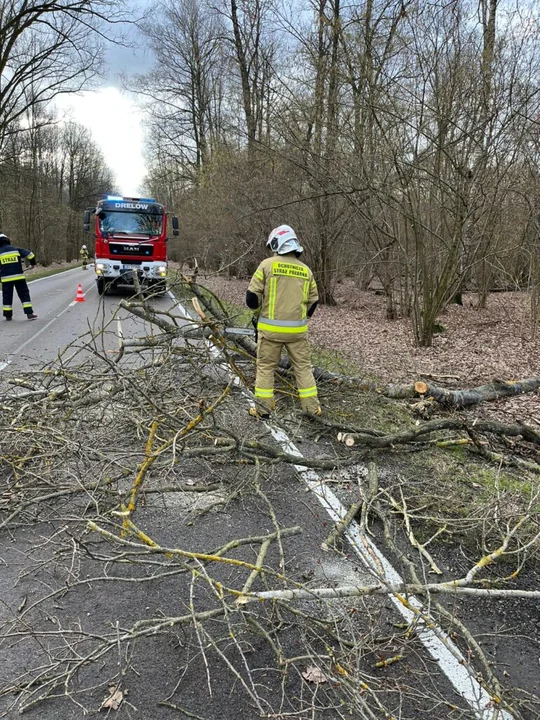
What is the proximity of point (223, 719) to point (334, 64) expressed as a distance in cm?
1100

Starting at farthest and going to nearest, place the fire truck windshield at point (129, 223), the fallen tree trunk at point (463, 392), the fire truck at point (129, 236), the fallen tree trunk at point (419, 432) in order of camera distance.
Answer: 1. the fire truck windshield at point (129, 223)
2. the fire truck at point (129, 236)
3. the fallen tree trunk at point (463, 392)
4. the fallen tree trunk at point (419, 432)

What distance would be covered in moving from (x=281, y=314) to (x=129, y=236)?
477 inches

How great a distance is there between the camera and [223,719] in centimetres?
188

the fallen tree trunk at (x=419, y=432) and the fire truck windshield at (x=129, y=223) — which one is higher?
the fire truck windshield at (x=129, y=223)

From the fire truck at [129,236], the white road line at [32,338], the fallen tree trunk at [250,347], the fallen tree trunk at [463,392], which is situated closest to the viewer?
the fallen tree trunk at [463,392]

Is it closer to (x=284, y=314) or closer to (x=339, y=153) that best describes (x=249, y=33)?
(x=339, y=153)

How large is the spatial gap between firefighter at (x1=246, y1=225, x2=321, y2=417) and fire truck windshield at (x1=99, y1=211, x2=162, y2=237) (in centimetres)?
1192

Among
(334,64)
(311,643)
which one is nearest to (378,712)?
(311,643)

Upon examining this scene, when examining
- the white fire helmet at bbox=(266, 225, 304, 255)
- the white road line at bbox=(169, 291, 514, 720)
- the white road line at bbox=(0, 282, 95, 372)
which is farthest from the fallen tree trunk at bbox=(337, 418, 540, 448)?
the white road line at bbox=(0, 282, 95, 372)

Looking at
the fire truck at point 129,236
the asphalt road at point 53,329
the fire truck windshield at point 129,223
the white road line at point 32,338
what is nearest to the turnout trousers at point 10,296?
the asphalt road at point 53,329

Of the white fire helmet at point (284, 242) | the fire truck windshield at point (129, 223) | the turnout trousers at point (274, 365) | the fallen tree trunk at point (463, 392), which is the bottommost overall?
the fallen tree trunk at point (463, 392)

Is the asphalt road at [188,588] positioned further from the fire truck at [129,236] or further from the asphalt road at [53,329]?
the fire truck at [129,236]

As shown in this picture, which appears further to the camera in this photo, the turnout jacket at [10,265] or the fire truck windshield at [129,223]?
the fire truck windshield at [129,223]

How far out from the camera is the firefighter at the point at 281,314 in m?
4.96
